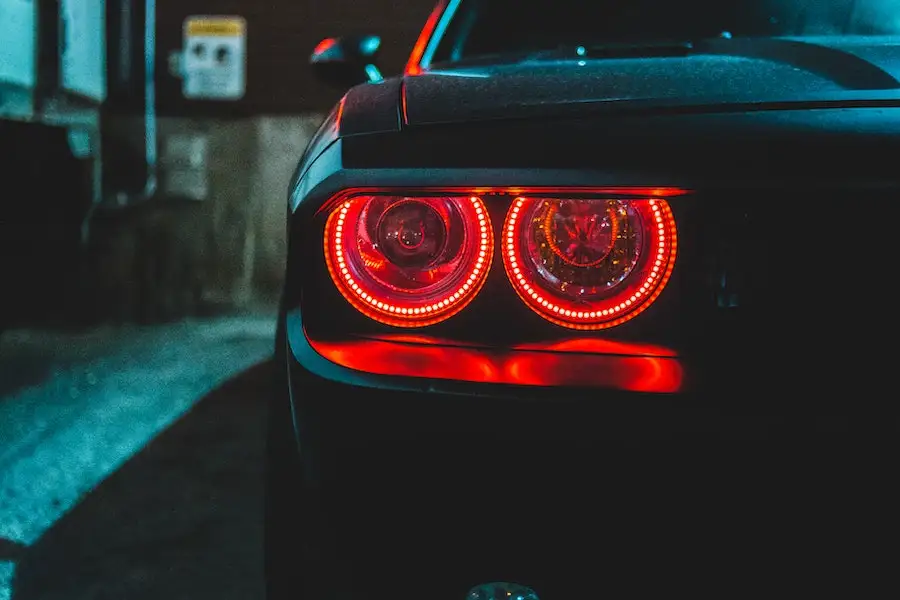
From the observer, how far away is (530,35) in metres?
2.49

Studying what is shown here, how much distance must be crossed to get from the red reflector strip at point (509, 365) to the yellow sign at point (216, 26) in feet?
20.4

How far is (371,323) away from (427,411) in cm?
16

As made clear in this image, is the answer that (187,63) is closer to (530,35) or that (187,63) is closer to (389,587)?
(530,35)

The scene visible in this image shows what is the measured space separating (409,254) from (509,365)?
0.67 ft

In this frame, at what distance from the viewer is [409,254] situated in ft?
3.94

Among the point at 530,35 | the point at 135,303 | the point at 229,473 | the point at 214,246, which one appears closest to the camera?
the point at 530,35

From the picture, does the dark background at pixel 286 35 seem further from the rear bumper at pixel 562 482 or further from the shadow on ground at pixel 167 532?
the rear bumper at pixel 562 482

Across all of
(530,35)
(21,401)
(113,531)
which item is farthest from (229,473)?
(530,35)

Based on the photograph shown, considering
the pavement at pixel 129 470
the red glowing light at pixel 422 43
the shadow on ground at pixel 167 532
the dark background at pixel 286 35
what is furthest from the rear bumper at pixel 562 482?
the dark background at pixel 286 35

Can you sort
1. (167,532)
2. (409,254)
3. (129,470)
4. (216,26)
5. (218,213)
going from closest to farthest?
(409,254) < (167,532) < (129,470) < (218,213) < (216,26)

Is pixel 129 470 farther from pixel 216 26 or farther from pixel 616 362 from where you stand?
pixel 216 26

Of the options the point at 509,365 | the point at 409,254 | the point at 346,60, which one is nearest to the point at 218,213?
the point at 346,60

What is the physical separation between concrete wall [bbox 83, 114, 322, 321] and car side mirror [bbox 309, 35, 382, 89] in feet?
11.8

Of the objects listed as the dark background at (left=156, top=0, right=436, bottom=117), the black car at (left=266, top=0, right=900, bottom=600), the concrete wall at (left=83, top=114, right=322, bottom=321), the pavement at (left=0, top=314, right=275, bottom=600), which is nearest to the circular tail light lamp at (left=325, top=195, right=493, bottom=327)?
the black car at (left=266, top=0, right=900, bottom=600)
